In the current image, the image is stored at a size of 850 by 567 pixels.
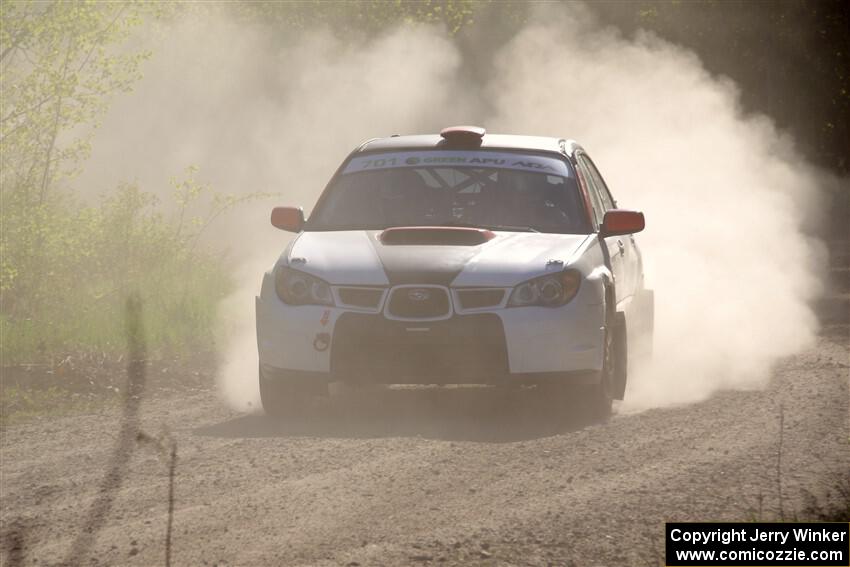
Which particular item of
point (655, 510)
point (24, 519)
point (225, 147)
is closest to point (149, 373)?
point (24, 519)

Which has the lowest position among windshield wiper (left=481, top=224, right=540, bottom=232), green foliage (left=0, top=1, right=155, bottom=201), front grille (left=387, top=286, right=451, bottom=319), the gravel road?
the gravel road

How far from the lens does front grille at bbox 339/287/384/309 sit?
8875mm

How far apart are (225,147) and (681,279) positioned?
1217cm

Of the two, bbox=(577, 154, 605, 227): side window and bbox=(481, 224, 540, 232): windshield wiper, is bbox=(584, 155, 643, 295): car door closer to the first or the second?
bbox=(577, 154, 605, 227): side window

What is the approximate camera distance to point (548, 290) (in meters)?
8.87

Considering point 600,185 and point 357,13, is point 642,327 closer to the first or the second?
point 600,185

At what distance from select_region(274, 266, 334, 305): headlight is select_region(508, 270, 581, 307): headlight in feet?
3.70

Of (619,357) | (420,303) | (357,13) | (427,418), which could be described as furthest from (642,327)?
(357,13)

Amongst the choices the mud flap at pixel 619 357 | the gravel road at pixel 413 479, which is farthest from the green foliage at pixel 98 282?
the mud flap at pixel 619 357

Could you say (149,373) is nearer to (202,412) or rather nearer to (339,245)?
(202,412)

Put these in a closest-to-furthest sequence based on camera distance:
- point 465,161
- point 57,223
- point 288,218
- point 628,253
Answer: point 288,218 < point 465,161 < point 628,253 < point 57,223

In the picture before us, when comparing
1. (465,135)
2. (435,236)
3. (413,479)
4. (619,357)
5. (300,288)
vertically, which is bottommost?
(413,479)

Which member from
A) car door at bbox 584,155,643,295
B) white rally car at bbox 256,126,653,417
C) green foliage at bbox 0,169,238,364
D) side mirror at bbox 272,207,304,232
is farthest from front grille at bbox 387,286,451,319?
green foliage at bbox 0,169,238,364

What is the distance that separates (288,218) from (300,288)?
0.93 metres
